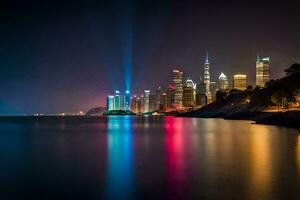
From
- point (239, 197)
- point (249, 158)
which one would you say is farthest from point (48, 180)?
point (249, 158)

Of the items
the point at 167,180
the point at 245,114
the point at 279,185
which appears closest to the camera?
the point at 279,185

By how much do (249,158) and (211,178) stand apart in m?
8.19

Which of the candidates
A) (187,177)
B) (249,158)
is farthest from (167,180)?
(249,158)

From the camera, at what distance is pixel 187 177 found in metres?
19.8

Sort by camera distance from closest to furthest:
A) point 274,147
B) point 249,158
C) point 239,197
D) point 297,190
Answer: point 239,197 → point 297,190 → point 249,158 → point 274,147

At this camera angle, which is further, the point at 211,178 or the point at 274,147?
the point at 274,147

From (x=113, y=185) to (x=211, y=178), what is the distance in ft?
16.6

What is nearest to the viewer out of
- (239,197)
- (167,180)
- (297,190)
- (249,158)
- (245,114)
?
(239,197)

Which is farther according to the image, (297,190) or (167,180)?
(167,180)

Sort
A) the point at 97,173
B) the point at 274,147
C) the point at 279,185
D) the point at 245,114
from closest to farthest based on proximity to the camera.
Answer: the point at 279,185, the point at 97,173, the point at 274,147, the point at 245,114

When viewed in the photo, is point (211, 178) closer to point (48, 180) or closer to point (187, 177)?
point (187, 177)

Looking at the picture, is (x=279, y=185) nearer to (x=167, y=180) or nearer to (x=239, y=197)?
(x=239, y=197)

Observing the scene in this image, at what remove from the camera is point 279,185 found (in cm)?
1717

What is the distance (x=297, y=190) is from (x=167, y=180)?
20.2ft
